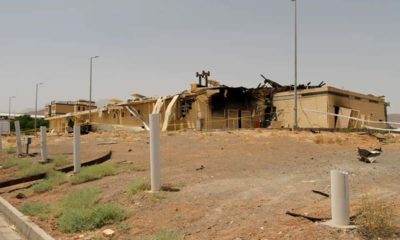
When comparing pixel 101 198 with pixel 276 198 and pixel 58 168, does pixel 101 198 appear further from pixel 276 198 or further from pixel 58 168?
pixel 58 168

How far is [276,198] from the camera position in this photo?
7086mm

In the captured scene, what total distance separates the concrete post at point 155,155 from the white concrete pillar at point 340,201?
4.26m

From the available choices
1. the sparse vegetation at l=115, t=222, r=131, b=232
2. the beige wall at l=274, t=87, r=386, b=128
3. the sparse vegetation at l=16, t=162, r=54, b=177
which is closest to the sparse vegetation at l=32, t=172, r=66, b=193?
the sparse vegetation at l=16, t=162, r=54, b=177

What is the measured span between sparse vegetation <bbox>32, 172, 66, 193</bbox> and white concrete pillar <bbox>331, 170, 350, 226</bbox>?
8825 millimetres

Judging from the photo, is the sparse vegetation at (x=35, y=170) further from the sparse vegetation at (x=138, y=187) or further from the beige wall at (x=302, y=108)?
the beige wall at (x=302, y=108)

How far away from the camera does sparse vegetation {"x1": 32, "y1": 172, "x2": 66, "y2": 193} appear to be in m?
11.3

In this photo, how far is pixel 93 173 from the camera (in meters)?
11.9

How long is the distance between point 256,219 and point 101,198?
417 centimetres

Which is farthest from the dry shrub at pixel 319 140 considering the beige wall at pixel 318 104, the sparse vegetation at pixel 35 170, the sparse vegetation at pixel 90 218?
the sparse vegetation at pixel 90 218

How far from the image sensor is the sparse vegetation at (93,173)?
11.6m

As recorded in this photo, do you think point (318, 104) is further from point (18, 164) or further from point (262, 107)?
point (18, 164)

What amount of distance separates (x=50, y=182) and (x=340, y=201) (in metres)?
9.43

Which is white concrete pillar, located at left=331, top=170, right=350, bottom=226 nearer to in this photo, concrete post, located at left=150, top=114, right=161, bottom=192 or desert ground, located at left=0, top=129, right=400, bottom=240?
desert ground, located at left=0, top=129, right=400, bottom=240

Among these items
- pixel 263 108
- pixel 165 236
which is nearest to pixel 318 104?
pixel 263 108
